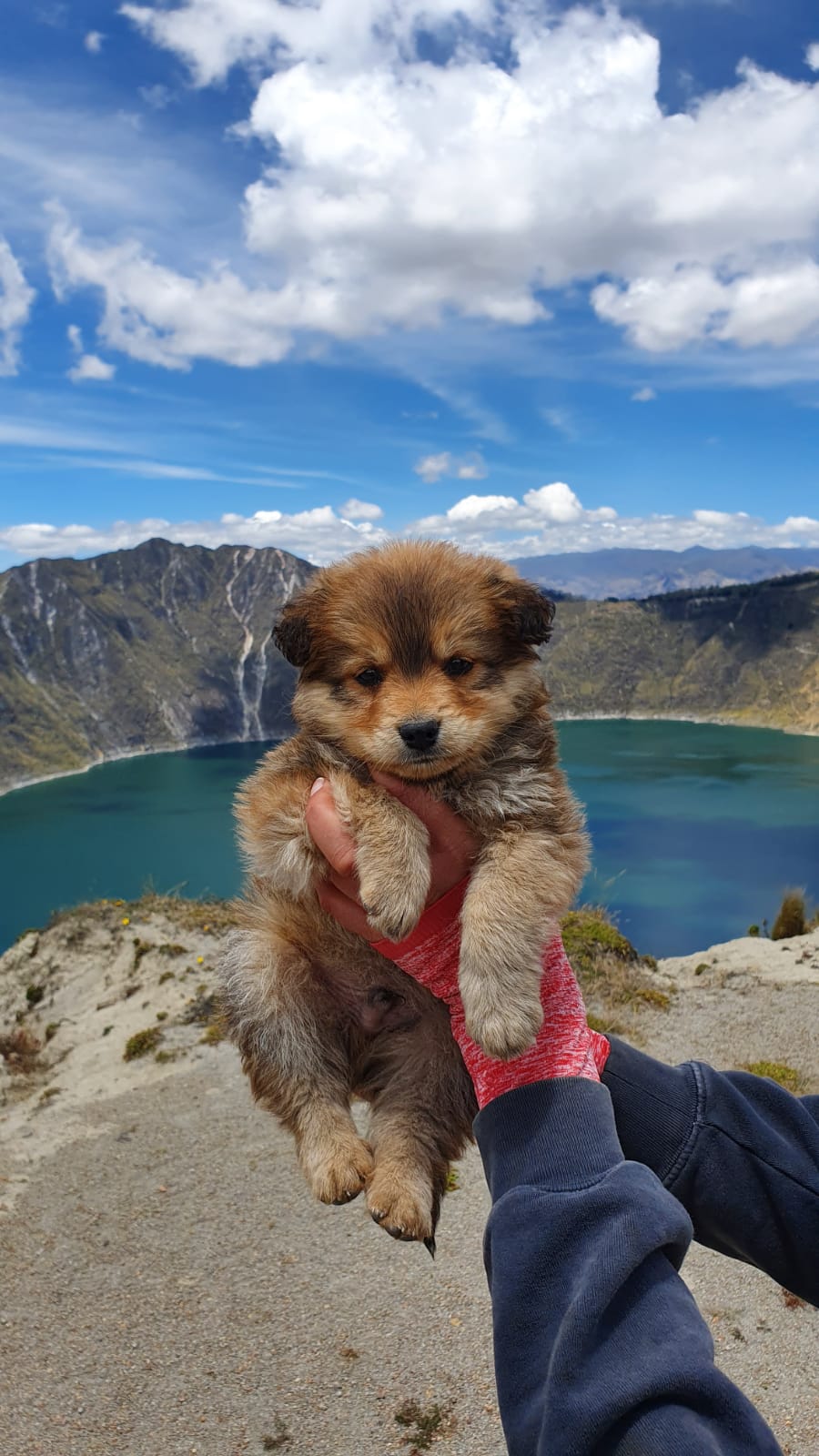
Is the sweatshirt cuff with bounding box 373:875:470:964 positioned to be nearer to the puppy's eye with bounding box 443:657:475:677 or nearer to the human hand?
the human hand

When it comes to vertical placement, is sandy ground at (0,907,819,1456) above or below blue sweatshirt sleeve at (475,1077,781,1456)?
below

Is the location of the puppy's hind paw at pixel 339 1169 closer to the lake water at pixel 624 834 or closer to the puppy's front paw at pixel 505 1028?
the puppy's front paw at pixel 505 1028

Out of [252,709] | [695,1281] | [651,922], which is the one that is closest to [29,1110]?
[695,1281]

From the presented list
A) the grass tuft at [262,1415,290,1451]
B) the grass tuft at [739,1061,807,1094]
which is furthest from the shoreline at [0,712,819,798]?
the grass tuft at [262,1415,290,1451]

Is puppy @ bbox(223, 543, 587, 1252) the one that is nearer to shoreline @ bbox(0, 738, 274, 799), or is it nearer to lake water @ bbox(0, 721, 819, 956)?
lake water @ bbox(0, 721, 819, 956)

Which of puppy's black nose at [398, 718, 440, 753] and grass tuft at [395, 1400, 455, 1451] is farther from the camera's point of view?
grass tuft at [395, 1400, 455, 1451]

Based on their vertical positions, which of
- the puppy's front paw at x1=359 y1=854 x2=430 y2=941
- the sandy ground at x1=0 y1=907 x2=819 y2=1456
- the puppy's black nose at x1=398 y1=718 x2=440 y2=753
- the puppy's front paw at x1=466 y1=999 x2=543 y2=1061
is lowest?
the sandy ground at x1=0 y1=907 x2=819 y2=1456

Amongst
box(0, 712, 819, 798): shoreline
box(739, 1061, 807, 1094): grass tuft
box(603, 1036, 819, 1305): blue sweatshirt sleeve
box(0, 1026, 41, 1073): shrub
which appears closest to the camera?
box(603, 1036, 819, 1305): blue sweatshirt sleeve

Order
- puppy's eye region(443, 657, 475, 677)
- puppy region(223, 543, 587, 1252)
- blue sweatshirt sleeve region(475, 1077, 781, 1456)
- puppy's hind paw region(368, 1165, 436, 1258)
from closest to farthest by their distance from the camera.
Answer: blue sweatshirt sleeve region(475, 1077, 781, 1456), puppy's hind paw region(368, 1165, 436, 1258), puppy region(223, 543, 587, 1252), puppy's eye region(443, 657, 475, 677)
